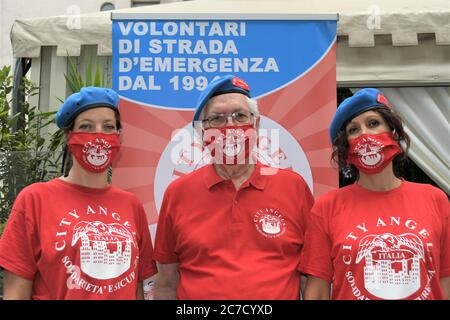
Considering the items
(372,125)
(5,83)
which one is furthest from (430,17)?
(5,83)

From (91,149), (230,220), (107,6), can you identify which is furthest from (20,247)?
(107,6)

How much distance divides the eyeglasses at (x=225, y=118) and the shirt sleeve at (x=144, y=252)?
496mm

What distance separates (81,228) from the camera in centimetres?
205

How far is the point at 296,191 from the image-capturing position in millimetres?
2357

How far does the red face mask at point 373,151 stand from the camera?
213cm

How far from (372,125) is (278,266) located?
0.72m

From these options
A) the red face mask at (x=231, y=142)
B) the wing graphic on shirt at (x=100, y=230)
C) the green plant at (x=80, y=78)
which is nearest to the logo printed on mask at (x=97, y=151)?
the wing graphic on shirt at (x=100, y=230)

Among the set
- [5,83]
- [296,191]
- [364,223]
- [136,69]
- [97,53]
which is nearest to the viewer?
[364,223]

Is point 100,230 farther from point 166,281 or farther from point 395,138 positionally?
point 395,138

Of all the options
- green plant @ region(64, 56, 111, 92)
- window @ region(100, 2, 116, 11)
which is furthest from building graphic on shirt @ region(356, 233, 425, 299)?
window @ region(100, 2, 116, 11)

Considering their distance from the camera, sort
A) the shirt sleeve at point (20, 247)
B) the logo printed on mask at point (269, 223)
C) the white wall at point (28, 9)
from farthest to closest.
→ the white wall at point (28, 9)
the logo printed on mask at point (269, 223)
the shirt sleeve at point (20, 247)

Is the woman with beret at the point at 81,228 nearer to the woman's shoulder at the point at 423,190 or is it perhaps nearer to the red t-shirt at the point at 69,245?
the red t-shirt at the point at 69,245

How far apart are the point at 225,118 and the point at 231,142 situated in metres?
0.12
